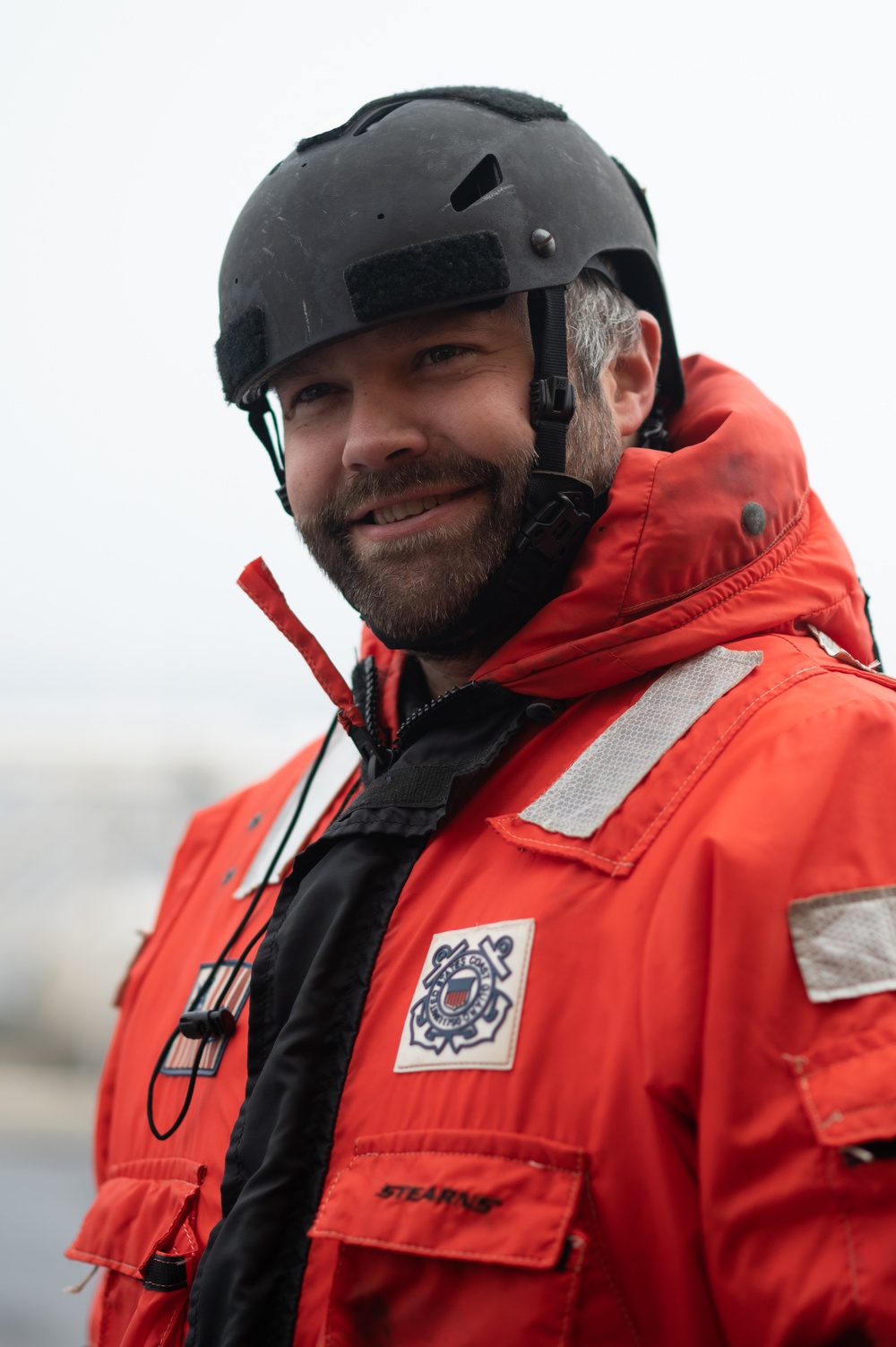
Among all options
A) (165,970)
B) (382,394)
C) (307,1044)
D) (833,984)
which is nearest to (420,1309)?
(307,1044)

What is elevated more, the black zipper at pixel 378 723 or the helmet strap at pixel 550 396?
the helmet strap at pixel 550 396

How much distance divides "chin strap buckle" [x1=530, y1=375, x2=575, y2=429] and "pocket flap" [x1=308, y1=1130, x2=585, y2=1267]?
100 cm

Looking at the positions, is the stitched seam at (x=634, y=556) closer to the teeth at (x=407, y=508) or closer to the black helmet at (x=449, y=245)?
the black helmet at (x=449, y=245)

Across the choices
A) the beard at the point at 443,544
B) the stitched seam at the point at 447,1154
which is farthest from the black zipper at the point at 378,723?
the stitched seam at the point at 447,1154

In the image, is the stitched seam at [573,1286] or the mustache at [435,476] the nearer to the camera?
the stitched seam at [573,1286]

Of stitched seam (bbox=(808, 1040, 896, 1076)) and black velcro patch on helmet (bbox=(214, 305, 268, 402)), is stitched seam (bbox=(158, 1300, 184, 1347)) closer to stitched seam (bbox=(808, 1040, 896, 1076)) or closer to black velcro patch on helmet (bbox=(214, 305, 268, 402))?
stitched seam (bbox=(808, 1040, 896, 1076))

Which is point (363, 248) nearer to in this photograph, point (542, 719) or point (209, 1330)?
point (542, 719)

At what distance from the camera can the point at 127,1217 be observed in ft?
4.84

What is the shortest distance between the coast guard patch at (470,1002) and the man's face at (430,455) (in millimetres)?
537

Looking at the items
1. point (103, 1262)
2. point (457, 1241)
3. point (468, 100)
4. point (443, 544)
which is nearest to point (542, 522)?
point (443, 544)

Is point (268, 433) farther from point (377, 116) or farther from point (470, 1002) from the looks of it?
point (470, 1002)

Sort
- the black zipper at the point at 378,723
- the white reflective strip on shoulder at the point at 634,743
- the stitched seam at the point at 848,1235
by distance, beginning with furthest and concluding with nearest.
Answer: the black zipper at the point at 378,723 < the white reflective strip on shoulder at the point at 634,743 < the stitched seam at the point at 848,1235

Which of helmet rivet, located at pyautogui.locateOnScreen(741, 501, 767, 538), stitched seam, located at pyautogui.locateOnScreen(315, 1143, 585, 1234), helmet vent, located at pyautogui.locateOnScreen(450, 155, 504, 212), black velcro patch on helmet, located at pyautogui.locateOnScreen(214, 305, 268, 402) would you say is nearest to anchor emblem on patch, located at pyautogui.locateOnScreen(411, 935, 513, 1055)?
stitched seam, located at pyautogui.locateOnScreen(315, 1143, 585, 1234)

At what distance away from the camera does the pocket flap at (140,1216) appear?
4.53 ft
